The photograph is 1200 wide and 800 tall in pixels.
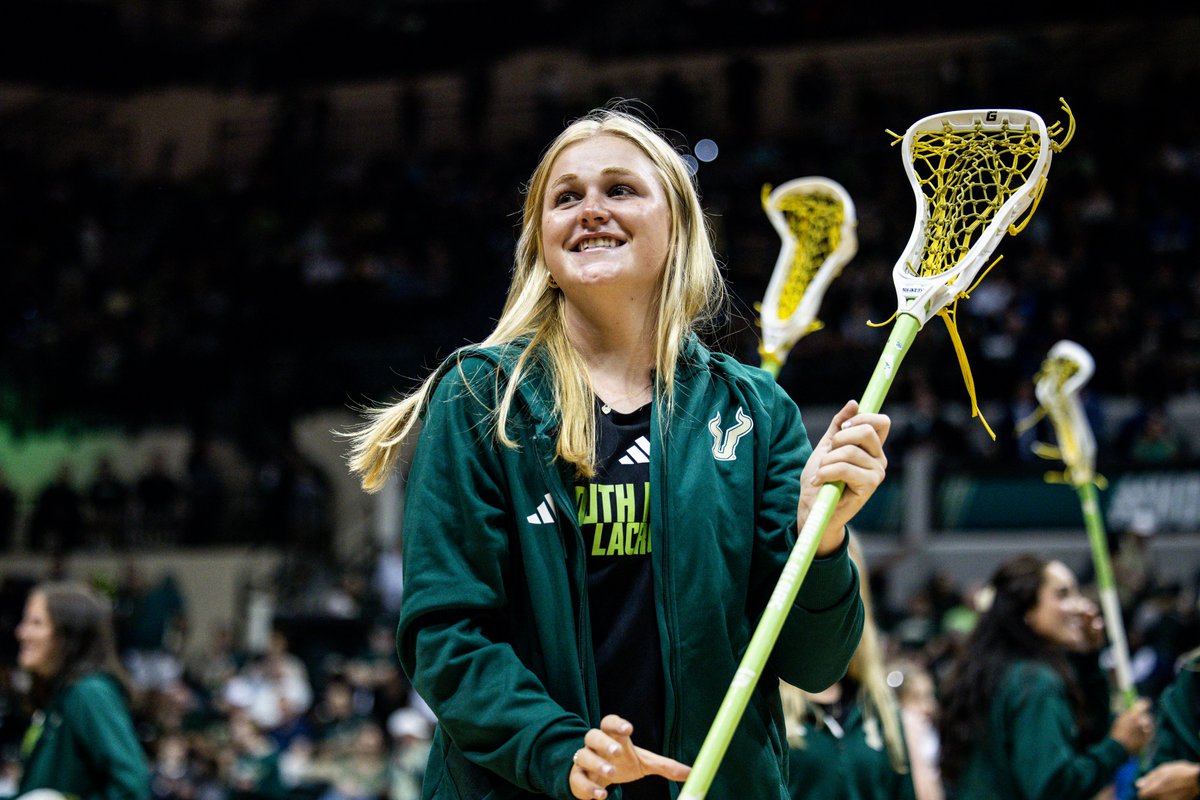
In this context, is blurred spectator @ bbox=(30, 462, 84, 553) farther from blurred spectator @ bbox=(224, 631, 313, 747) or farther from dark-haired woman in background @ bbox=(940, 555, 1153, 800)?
dark-haired woman in background @ bbox=(940, 555, 1153, 800)

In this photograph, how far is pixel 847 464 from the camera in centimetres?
234

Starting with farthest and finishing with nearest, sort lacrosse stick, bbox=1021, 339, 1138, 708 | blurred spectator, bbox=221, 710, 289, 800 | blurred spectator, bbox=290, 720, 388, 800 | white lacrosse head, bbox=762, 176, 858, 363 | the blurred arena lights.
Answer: the blurred arena lights < blurred spectator, bbox=221, 710, 289, 800 < blurred spectator, bbox=290, 720, 388, 800 < lacrosse stick, bbox=1021, 339, 1138, 708 < white lacrosse head, bbox=762, 176, 858, 363

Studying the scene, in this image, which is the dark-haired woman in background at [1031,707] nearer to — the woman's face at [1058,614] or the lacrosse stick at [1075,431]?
the woman's face at [1058,614]

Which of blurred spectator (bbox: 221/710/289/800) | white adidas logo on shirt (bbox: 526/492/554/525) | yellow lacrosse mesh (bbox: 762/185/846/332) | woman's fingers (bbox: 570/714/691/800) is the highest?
yellow lacrosse mesh (bbox: 762/185/846/332)

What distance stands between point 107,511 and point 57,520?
1.88ft

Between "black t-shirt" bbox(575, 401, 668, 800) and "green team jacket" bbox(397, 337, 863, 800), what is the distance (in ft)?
0.13

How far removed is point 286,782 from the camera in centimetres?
1140

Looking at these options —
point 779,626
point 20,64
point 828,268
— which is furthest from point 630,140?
point 20,64

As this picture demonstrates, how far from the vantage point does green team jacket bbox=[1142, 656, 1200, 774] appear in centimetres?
445

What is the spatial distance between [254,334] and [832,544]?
1807 centimetres

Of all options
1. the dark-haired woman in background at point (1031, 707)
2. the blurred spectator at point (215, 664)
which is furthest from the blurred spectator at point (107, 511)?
the dark-haired woman in background at point (1031, 707)

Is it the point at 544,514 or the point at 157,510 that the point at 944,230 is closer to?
the point at 544,514

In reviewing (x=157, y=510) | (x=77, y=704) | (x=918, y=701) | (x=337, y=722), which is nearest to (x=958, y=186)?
(x=77, y=704)


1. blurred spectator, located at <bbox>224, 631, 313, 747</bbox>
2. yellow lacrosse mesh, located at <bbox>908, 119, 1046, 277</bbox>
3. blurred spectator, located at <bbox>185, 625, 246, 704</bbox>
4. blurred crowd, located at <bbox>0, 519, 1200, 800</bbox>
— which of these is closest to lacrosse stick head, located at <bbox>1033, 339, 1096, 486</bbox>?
blurred crowd, located at <bbox>0, 519, 1200, 800</bbox>
